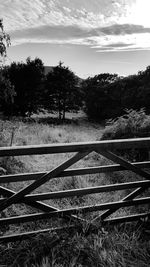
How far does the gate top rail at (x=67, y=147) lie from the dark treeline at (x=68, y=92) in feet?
76.0

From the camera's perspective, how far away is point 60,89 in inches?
1164

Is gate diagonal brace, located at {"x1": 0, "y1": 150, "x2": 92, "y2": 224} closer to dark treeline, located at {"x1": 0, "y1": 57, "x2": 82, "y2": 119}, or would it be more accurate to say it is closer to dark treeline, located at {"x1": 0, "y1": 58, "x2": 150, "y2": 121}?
dark treeline, located at {"x1": 0, "y1": 57, "x2": 82, "y2": 119}

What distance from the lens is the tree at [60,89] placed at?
29.7 metres

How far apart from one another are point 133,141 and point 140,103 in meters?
26.0

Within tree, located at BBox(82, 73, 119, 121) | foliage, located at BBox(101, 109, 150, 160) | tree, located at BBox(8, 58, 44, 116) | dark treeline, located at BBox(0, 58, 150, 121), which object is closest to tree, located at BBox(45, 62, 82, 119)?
dark treeline, located at BBox(0, 58, 150, 121)

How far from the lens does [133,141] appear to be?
299 cm

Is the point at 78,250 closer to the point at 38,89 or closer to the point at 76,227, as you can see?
the point at 76,227

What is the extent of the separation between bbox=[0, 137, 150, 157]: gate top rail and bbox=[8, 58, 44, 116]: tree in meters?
24.3

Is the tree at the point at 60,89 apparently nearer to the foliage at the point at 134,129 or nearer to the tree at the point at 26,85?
the tree at the point at 26,85

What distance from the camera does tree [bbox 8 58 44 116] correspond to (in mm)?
26656

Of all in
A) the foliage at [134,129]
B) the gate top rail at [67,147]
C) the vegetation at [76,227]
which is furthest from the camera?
the foliage at [134,129]

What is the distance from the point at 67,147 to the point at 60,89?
90.3 ft

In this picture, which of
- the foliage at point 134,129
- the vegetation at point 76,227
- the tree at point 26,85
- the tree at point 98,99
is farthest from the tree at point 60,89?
the foliage at point 134,129

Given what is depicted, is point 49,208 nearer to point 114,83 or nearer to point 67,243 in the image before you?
point 67,243
